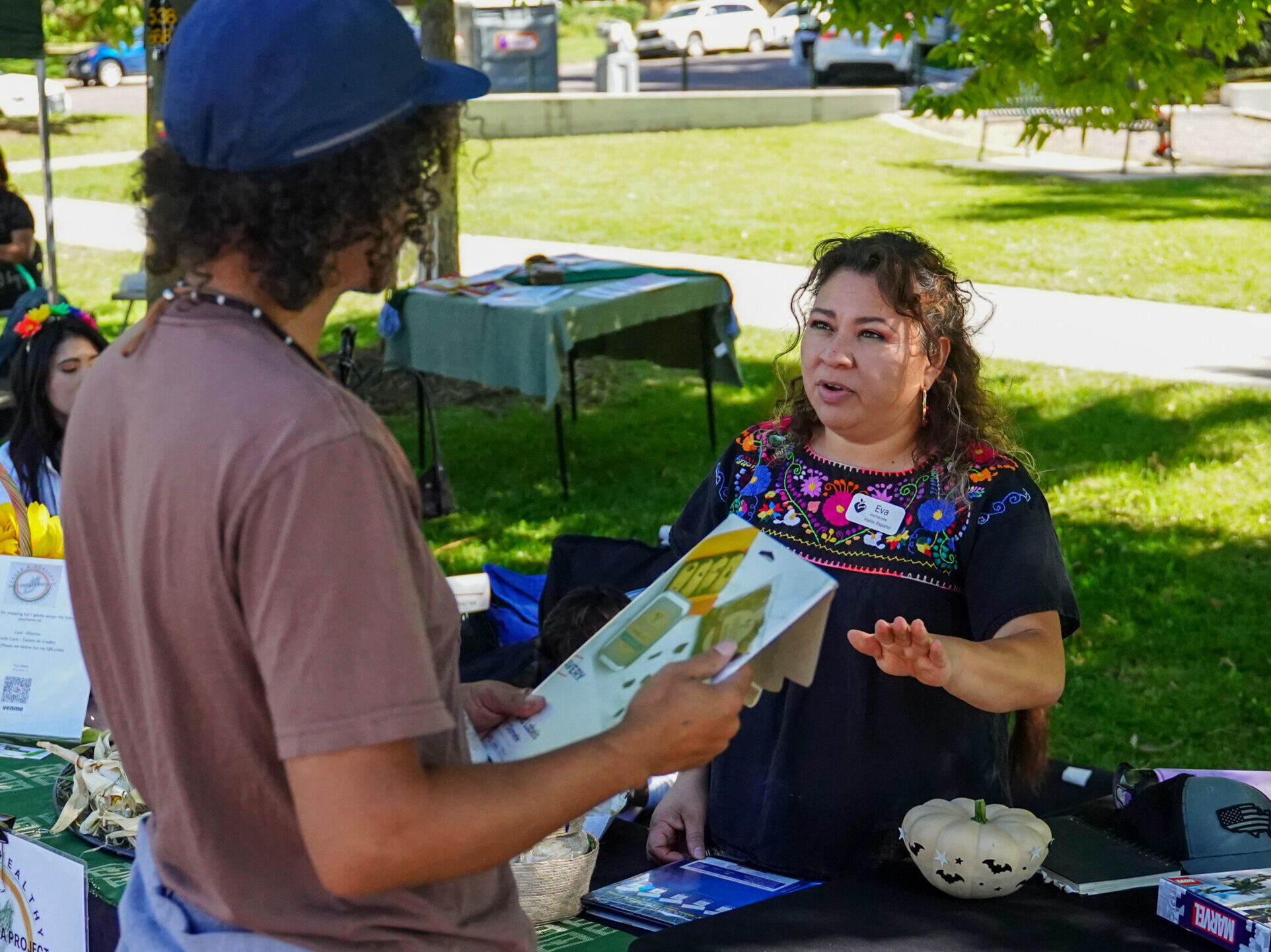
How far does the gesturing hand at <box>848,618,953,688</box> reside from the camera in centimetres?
197

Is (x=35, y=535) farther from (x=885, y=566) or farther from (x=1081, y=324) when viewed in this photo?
(x=1081, y=324)

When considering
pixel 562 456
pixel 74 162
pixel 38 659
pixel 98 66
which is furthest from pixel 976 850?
pixel 98 66

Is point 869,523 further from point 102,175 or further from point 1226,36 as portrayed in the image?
point 102,175

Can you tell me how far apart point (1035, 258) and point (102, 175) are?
11545 mm

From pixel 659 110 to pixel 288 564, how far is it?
21122 mm

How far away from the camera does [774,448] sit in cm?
255

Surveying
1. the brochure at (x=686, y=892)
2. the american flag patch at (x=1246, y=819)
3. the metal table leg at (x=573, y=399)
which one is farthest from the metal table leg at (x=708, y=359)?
the american flag patch at (x=1246, y=819)

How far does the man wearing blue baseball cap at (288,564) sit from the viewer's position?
1091 millimetres

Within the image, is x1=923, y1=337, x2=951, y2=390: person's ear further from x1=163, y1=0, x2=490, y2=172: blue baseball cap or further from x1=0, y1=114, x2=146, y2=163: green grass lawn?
x1=0, y1=114, x2=146, y2=163: green grass lawn

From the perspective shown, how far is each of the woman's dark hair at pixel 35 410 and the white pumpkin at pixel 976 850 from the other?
2.72 metres

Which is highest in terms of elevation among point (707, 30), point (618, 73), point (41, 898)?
point (707, 30)

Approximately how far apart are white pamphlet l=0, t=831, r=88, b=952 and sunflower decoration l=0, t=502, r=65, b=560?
817 mm

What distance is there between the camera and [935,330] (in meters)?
2.46

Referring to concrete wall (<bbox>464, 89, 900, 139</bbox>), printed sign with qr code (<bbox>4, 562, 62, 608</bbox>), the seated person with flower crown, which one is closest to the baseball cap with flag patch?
printed sign with qr code (<bbox>4, 562, 62, 608</bbox>)
